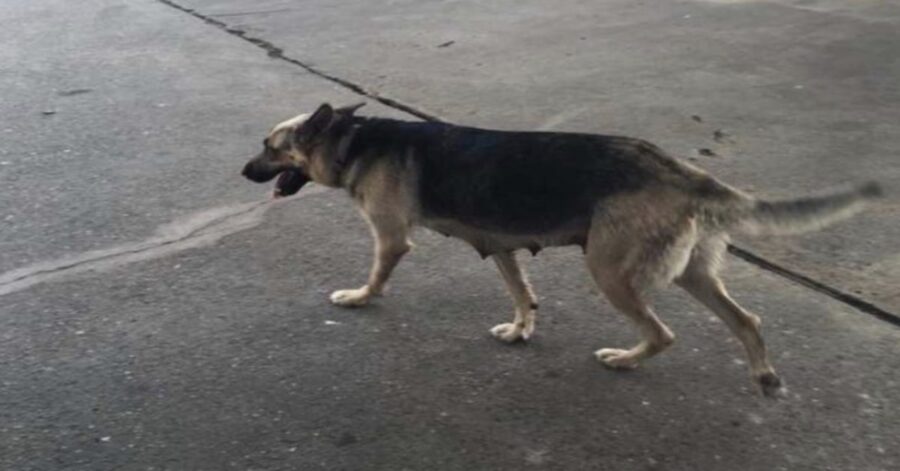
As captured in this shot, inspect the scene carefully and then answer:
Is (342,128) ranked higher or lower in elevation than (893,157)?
higher

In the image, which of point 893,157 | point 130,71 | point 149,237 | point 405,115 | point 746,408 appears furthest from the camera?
point 130,71

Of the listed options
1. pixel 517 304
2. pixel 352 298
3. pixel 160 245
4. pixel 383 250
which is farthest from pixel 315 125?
pixel 160 245

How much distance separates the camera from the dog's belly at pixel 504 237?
4062mm

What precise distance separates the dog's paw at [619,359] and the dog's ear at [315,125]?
145 cm

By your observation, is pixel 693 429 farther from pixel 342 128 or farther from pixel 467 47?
pixel 467 47

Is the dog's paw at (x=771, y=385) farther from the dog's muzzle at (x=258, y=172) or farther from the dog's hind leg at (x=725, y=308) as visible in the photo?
the dog's muzzle at (x=258, y=172)

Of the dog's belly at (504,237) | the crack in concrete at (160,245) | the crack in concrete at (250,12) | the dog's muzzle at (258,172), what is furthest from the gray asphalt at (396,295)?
the crack in concrete at (250,12)

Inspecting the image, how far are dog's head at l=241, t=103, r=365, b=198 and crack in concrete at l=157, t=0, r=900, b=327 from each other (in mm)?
1959

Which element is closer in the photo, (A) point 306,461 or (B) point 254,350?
(A) point 306,461

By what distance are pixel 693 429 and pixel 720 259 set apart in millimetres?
646

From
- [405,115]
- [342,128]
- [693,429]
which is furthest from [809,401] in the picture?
[405,115]

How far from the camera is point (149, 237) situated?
558 centimetres

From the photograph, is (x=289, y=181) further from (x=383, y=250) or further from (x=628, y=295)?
(x=628, y=295)

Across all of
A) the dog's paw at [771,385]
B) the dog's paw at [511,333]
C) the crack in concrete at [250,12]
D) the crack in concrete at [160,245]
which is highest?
the dog's paw at [771,385]
